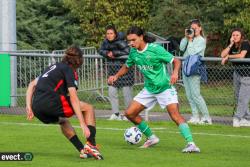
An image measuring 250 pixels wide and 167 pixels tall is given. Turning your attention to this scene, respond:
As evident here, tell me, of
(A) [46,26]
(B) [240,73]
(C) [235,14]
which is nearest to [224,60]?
(B) [240,73]

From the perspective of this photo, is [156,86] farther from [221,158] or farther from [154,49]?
[221,158]

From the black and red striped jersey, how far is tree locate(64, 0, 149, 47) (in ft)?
66.4

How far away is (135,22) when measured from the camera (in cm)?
3303

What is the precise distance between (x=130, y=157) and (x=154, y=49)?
6.21 feet

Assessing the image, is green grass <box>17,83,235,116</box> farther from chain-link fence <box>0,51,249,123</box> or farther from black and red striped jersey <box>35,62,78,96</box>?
black and red striped jersey <box>35,62,78,96</box>

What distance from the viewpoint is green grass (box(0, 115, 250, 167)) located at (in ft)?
40.4

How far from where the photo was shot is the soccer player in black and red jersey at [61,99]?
1241cm

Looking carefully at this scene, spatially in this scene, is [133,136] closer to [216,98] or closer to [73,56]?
[73,56]

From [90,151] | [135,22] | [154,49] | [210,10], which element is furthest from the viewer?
[135,22]

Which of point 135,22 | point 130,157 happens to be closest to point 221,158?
point 130,157

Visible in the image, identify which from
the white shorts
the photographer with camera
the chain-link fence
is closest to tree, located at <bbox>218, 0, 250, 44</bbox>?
the chain-link fence

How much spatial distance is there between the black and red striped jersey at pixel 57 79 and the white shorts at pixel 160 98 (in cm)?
190

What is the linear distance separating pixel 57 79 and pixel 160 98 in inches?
84.1

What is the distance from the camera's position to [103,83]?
20797 millimetres
